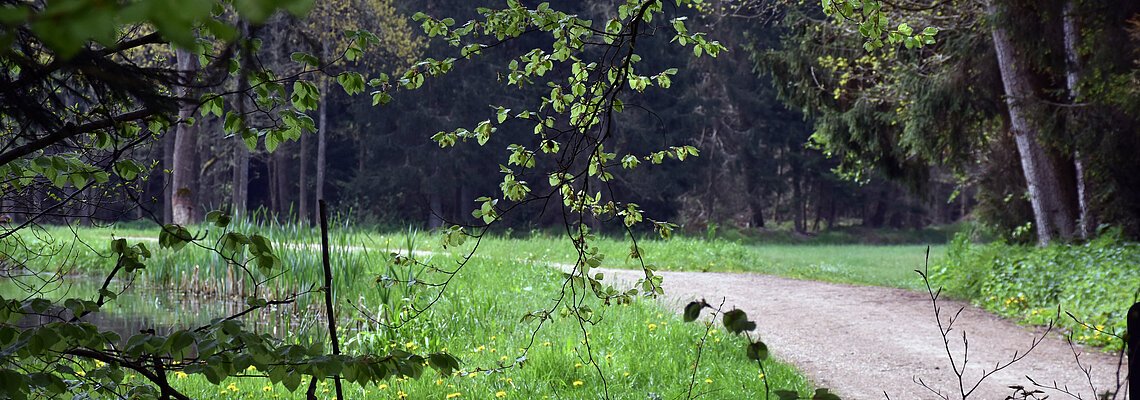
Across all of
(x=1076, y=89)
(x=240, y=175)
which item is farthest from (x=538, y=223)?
(x=240, y=175)

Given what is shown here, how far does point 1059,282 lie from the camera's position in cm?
898

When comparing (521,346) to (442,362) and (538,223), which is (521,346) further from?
(442,362)

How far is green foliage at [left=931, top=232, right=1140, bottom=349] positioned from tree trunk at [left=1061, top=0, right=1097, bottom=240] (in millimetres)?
445

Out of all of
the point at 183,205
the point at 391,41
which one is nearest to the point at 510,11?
the point at 183,205

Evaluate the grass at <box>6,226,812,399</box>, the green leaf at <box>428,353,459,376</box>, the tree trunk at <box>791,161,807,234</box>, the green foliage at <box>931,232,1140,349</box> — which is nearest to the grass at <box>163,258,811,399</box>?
the grass at <box>6,226,812,399</box>

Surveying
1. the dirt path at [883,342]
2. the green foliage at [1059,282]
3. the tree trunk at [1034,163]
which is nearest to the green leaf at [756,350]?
the dirt path at [883,342]

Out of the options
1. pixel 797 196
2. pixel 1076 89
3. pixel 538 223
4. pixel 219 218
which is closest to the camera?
pixel 219 218

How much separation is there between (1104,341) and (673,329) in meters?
→ 3.64

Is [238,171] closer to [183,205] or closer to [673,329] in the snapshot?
[183,205]

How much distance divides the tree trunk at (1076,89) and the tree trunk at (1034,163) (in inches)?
9.0

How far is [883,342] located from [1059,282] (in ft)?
8.78

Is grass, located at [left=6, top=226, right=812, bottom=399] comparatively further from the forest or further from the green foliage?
the green foliage

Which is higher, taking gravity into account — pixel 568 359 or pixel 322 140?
pixel 322 140

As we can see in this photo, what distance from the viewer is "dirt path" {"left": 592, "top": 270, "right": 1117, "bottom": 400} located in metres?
6.04
